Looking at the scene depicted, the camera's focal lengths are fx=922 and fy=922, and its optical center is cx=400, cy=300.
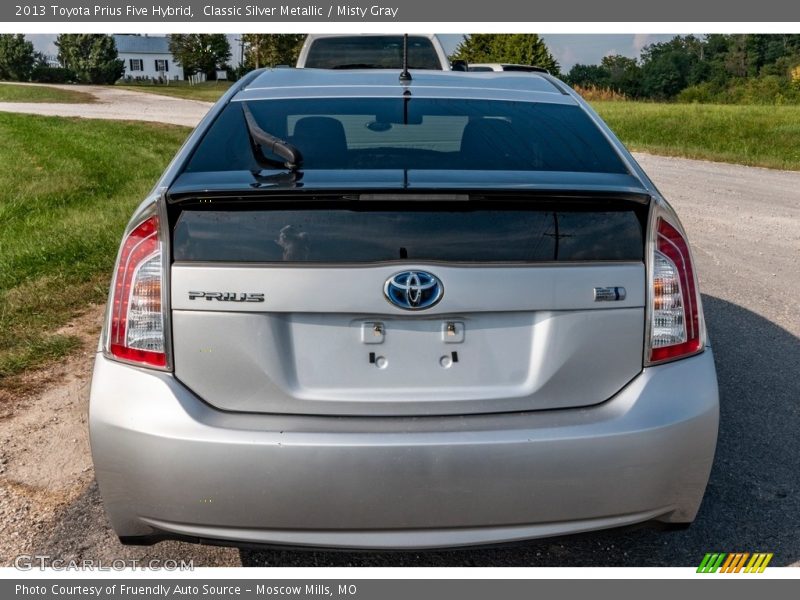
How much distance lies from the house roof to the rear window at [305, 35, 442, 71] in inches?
4164

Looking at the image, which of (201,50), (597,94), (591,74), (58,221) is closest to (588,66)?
(591,74)

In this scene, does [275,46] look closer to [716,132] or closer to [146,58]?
[716,132]

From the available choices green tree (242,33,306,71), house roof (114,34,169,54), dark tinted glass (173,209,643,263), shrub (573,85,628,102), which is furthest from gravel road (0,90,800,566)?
house roof (114,34,169,54)

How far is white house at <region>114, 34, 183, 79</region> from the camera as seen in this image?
110 meters

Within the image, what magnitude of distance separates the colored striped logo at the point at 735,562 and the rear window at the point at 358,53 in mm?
8739

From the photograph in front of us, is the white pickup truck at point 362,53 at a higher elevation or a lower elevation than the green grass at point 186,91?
higher

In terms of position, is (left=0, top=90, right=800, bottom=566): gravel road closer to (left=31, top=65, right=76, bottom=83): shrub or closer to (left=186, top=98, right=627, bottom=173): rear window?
(left=186, top=98, right=627, bottom=173): rear window

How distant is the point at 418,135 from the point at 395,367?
3.70 ft

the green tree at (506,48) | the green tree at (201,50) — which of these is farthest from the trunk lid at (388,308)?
the green tree at (201,50)

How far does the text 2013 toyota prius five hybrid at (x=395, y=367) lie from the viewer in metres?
2.60

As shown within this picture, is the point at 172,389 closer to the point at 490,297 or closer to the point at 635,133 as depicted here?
the point at 490,297

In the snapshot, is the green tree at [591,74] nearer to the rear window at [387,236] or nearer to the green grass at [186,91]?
the green grass at [186,91]

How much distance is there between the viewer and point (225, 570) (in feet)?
10.6

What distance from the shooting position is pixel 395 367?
2.68 metres
